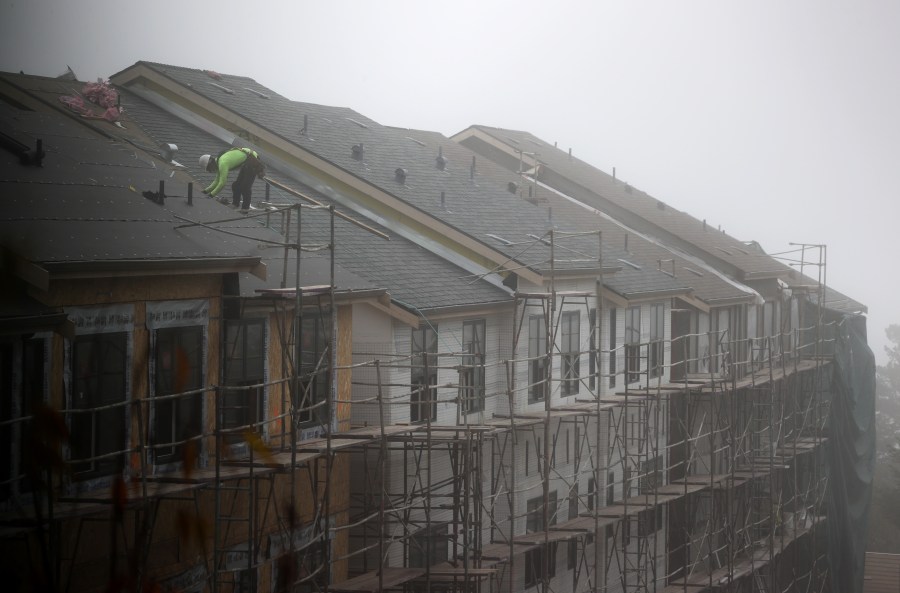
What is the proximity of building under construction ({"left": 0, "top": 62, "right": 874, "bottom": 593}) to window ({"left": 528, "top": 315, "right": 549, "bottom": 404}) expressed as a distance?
0.10 meters

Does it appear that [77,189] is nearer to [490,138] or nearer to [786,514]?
[490,138]

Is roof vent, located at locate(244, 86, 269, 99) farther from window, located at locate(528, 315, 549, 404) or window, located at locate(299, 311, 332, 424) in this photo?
window, located at locate(299, 311, 332, 424)

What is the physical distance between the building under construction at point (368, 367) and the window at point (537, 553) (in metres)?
0.12

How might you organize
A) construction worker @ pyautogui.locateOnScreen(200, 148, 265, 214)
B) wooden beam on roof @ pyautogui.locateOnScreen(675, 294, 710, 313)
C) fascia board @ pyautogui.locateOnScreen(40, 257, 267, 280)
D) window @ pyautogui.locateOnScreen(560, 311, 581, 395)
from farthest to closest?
wooden beam on roof @ pyautogui.locateOnScreen(675, 294, 710, 313) → window @ pyautogui.locateOnScreen(560, 311, 581, 395) → construction worker @ pyautogui.locateOnScreen(200, 148, 265, 214) → fascia board @ pyautogui.locateOnScreen(40, 257, 267, 280)

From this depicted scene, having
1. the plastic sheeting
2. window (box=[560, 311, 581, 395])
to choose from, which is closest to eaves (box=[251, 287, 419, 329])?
window (box=[560, 311, 581, 395])

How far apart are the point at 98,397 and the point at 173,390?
1147mm

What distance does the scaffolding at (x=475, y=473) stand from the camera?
13.8 meters

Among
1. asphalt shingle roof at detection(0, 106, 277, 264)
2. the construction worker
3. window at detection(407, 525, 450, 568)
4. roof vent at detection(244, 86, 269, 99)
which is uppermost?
roof vent at detection(244, 86, 269, 99)

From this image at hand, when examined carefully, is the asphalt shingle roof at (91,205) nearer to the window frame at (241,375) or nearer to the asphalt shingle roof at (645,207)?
the window frame at (241,375)

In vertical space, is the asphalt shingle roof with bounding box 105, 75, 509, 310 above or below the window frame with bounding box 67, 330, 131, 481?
above

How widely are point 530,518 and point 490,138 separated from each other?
16132 mm

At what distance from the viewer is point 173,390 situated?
13.5 meters

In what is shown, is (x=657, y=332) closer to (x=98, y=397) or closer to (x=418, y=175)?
(x=418, y=175)

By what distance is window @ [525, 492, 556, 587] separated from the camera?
23.7 metres
